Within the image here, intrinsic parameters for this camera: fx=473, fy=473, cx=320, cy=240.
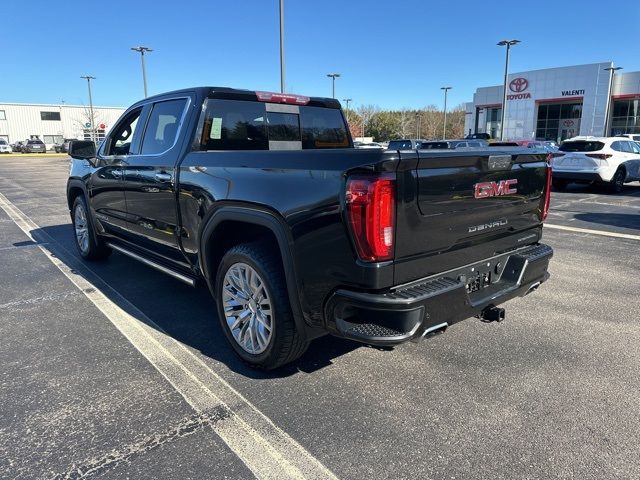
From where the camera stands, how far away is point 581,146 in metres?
14.0

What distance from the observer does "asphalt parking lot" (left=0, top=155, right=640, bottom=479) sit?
235cm

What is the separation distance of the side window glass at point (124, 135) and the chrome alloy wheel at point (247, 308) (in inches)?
90.7

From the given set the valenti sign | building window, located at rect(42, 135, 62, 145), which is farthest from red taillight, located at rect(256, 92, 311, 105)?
building window, located at rect(42, 135, 62, 145)

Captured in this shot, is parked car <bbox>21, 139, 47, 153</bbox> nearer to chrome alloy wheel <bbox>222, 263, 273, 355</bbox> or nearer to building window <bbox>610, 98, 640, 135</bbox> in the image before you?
building window <bbox>610, 98, 640, 135</bbox>

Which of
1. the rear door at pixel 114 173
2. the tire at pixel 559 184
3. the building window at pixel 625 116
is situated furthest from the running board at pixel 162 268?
the building window at pixel 625 116

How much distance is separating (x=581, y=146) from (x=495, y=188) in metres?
13.0

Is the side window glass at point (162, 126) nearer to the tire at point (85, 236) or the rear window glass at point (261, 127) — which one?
the rear window glass at point (261, 127)

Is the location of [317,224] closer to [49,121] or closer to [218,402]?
[218,402]

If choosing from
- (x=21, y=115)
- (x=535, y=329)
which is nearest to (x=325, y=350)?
(x=535, y=329)

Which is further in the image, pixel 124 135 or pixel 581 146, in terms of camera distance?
pixel 581 146

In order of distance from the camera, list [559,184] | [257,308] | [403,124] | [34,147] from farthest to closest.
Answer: [403,124] < [34,147] < [559,184] < [257,308]

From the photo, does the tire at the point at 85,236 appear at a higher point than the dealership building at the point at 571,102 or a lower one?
lower

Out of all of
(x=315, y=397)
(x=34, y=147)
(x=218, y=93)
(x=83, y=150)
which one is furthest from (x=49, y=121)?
(x=315, y=397)

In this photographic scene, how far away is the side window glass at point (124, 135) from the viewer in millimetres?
4769
